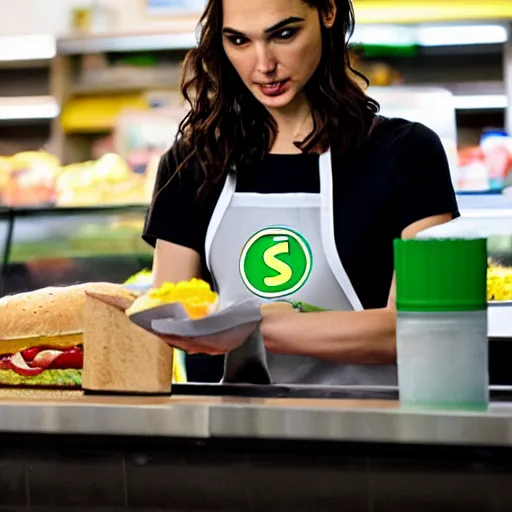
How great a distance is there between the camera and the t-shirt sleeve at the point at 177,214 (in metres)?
2.50

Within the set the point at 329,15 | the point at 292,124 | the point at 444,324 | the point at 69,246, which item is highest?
the point at 329,15

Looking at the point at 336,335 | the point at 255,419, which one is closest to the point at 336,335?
the point at 336,335

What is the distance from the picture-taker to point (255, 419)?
4.66ft

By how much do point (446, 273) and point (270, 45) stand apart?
1017 millimetres

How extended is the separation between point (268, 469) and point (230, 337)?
21 centimetres

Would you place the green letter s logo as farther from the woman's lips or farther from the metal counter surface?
the metal counter surface

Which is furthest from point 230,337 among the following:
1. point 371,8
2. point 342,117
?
point 371,8

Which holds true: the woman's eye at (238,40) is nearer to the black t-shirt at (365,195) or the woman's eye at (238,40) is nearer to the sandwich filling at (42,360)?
the black t-shirt at (365,195)

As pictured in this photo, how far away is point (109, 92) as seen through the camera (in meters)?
6.71

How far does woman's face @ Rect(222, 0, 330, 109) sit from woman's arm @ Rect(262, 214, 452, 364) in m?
0.50

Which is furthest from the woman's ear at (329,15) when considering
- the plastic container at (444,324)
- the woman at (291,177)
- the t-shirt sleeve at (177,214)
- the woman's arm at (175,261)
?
the plastic container at (444,324)

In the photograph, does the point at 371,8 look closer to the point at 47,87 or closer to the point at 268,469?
the point at 47,87

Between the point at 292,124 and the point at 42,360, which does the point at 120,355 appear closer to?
the point at 42,360

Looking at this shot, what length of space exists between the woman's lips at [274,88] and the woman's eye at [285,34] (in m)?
0.09
